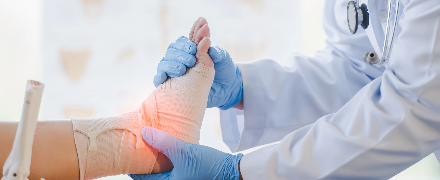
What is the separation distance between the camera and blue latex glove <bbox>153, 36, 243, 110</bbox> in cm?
100

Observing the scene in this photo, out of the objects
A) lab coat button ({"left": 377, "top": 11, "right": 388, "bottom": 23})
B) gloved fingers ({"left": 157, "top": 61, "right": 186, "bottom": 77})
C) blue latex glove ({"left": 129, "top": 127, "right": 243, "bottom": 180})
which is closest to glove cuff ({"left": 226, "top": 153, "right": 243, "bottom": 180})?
blue latex glove ({"left": 129, "top": 127, "right": 243, "bottom": 180})

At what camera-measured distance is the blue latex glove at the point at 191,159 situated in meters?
0.85

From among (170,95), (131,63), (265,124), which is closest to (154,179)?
(170,95)

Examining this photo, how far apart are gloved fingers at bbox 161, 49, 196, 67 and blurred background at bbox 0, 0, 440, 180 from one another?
2.49 ft

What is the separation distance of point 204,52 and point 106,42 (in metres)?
0.89

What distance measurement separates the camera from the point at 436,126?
73 cm

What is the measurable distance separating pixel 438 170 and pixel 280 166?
1.67 meters

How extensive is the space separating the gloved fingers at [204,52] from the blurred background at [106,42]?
78cm

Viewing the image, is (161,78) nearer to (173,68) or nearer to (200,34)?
(173,68)

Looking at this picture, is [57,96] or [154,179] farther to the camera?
[57,96]

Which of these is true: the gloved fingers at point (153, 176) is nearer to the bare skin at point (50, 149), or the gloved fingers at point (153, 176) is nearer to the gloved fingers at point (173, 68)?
the bare skin at point (50, 149)

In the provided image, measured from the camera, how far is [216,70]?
1.12 m

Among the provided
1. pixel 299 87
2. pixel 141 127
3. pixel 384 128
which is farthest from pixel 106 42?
pixel 384 128

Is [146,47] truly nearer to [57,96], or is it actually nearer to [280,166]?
[57,96]
